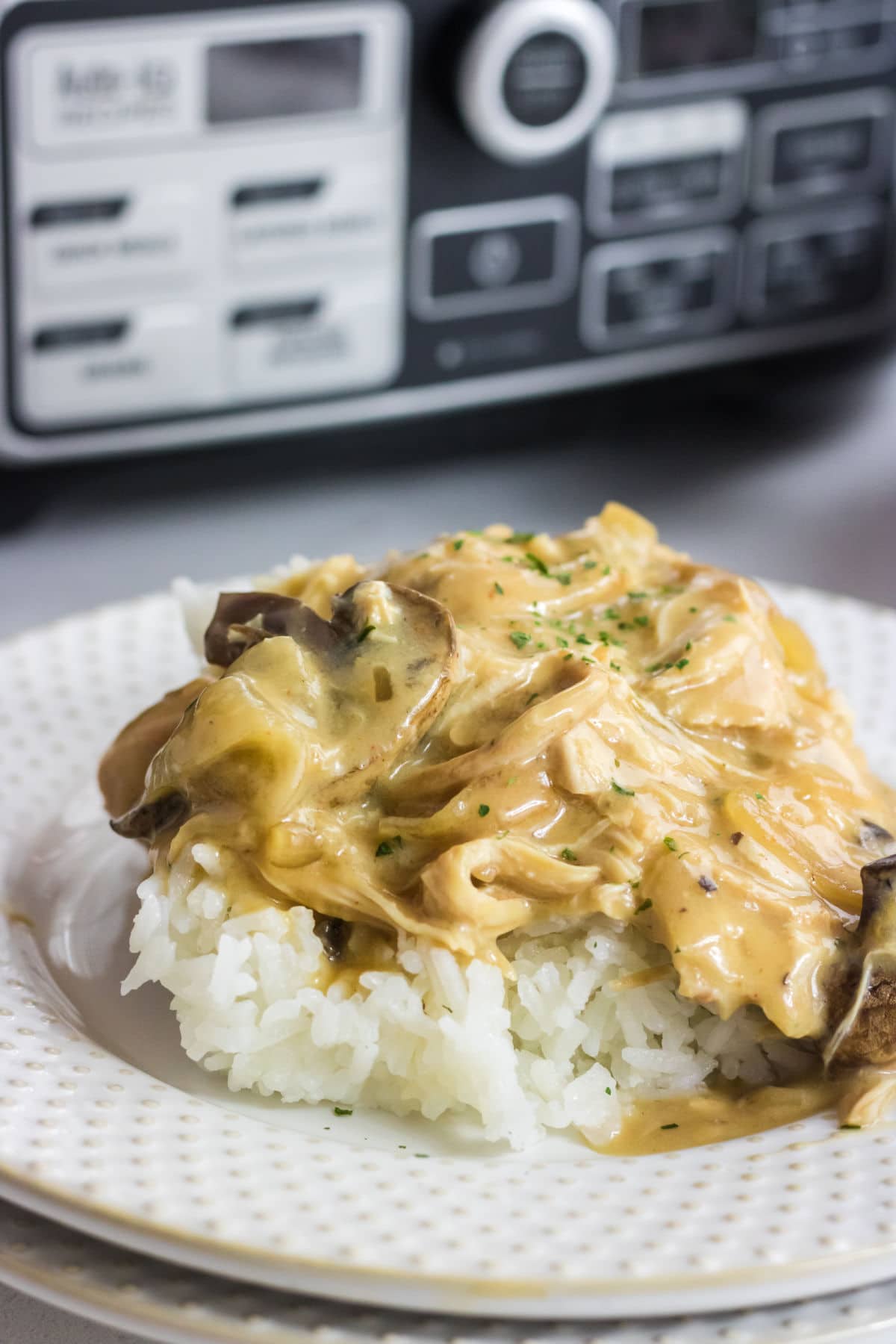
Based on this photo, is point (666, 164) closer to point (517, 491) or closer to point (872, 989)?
point (517, 491)

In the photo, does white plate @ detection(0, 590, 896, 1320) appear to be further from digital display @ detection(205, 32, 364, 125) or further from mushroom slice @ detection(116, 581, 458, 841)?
digital display @ detection(205, 32, 364, 125)

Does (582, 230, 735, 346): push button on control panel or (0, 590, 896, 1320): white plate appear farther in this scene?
(582, 230, 735, 346): push button on control panel

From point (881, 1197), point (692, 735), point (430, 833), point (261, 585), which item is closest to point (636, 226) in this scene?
point (261, 585)

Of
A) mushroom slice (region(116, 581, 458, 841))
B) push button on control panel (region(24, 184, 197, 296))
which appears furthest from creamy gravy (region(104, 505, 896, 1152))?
push button on control panel (region(24, 184, 197, 296))

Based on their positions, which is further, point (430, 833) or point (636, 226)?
point (636, 226)

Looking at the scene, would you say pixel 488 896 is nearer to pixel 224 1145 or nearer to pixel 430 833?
pixel 430 833

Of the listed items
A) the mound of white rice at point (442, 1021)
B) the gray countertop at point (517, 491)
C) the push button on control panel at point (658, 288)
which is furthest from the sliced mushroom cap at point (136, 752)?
the push button on control panel at point (658, 288)

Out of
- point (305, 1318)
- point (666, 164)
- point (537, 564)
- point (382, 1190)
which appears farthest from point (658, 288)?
point (305, 1318)
